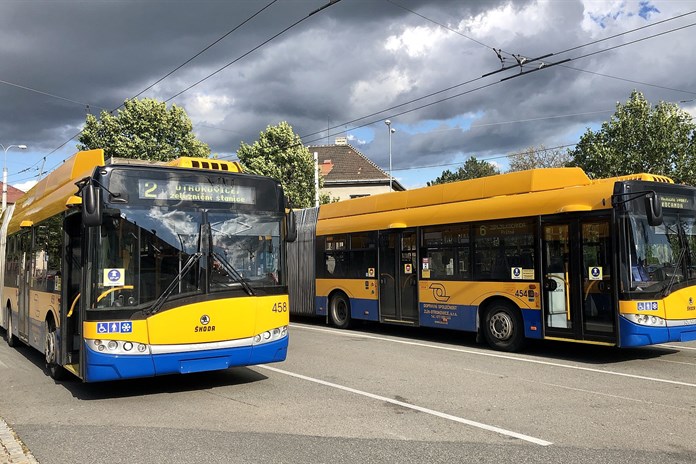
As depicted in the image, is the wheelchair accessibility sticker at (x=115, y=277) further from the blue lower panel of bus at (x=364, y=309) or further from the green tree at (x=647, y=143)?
the green tree at (x=647, y=143)

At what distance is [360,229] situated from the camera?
14.9m

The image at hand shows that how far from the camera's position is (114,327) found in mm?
6688

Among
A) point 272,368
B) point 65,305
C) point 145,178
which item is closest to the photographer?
point 145,178

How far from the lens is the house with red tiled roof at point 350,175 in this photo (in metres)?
54.0

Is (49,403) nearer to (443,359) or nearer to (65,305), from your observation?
(65,305)

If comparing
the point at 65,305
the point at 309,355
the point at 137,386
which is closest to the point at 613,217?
the point at 309,355

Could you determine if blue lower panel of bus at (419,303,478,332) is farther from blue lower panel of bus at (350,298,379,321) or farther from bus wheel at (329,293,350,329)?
bus wheel at (329,293,350,329)

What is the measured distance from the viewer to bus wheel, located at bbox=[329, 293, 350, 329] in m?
15.5

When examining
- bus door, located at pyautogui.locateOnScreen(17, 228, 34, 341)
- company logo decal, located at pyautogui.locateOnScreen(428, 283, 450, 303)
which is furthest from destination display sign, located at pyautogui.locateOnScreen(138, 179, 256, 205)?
company logo decal, located at pyautogui.locateOnScreen(428, 283, 450, 303)

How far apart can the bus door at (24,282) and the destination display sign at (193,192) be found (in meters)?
4.23

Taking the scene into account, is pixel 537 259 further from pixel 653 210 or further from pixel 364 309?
pixel 364 309

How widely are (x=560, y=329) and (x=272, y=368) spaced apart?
498 cm

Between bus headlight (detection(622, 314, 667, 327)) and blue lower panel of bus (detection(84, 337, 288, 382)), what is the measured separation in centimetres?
561

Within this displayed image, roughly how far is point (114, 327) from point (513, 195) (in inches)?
302
